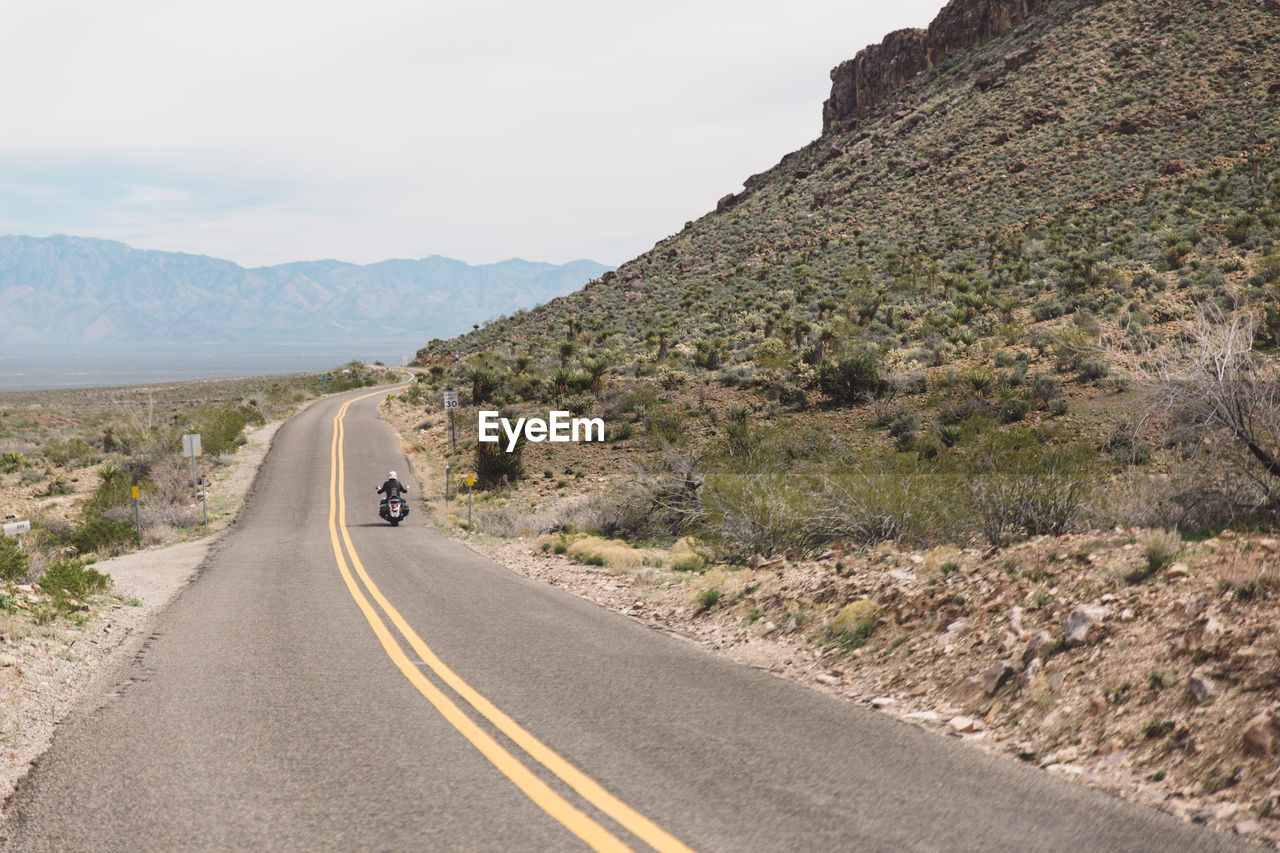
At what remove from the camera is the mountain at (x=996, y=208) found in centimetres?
3109

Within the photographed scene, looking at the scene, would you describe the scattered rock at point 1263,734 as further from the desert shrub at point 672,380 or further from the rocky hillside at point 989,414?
the desert shrub at point 672,380

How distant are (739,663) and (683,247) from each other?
224 ft

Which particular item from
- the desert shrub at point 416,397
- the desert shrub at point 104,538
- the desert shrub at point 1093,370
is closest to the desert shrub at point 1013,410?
the desert shrub at point 1093,370

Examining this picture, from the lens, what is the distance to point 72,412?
223 feet

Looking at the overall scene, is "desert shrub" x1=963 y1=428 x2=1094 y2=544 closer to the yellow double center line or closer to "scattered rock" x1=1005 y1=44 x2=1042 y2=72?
the yellow double center line

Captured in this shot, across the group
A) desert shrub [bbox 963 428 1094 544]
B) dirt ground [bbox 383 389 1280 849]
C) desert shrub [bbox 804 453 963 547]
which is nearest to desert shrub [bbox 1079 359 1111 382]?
desert shrub [bbox 804 453 963 547]

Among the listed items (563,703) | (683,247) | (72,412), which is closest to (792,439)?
(563,703)

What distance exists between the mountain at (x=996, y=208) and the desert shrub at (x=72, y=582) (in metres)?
22.8

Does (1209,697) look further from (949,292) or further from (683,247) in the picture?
(683,247)

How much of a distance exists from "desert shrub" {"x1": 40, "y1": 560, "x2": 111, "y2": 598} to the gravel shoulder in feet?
0.77

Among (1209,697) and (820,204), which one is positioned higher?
(820,204)

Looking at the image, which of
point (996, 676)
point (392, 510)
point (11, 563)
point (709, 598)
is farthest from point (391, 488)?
point (996, 676)

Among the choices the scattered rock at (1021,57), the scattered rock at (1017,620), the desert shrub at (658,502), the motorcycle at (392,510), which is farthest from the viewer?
the scattered rock at (1021,57)

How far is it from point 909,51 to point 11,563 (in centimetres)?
8696
